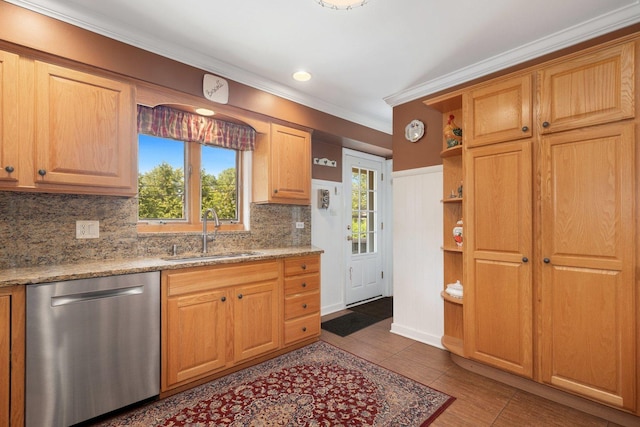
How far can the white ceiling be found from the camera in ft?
6.64

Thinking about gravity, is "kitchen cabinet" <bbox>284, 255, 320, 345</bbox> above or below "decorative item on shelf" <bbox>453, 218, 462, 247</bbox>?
below

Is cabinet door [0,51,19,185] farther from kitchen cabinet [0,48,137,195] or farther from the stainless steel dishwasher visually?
the stainless steel dishwasher

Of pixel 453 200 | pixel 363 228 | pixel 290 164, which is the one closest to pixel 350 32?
pixel 290 164

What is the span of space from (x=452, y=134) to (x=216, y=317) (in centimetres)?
250

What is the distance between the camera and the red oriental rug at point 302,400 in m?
1.94

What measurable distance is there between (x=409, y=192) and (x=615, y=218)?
166 centimetres

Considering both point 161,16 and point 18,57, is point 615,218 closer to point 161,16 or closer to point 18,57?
point 161,16

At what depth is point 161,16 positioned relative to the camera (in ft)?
6.96

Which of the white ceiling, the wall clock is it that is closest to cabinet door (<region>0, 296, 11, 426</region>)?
the white ceiling

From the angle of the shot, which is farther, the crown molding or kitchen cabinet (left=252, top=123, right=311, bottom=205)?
kitchen cabinet (left=252, top=123, right=311, bottom=205)

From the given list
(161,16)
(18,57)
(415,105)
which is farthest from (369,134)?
(18,57)

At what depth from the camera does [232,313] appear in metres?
2.50

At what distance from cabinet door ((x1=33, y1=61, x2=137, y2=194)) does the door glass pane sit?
9.72ft

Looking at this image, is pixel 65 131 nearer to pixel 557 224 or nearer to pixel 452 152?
pixel 452 152
